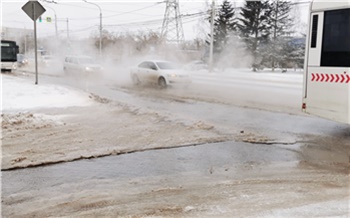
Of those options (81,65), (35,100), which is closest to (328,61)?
(35,100)

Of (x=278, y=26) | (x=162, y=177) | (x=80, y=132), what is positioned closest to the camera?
(x=162, y=177)

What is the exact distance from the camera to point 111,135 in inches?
326

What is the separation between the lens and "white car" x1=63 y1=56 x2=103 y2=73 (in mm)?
28438

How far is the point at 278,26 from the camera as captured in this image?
46156 millimetres

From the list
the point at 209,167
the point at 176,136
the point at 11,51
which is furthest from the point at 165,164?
the point at 11,51

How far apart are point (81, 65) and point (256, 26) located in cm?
2625

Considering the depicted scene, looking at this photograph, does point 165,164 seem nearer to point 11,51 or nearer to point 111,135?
point 111,135

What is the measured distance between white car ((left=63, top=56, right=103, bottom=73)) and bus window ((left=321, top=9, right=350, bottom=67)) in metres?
22.5

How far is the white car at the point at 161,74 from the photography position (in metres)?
20.0

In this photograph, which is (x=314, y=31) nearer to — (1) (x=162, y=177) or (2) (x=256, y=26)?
(1) (x=162, y=177)

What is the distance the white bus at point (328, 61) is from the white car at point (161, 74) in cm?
1172

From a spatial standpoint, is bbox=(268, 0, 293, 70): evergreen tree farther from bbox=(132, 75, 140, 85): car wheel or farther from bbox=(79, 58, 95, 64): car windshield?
bbox=(132, 75, 140, 85): car wheel

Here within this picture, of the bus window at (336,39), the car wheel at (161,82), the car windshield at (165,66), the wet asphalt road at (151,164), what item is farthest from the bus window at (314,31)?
the car windshield at (165,66)

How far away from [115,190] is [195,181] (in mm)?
1174
